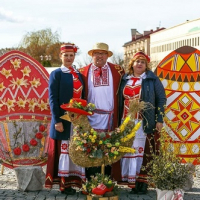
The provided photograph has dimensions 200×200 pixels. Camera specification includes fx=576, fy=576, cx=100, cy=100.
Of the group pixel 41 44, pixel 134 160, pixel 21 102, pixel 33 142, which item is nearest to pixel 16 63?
pixel 21 102

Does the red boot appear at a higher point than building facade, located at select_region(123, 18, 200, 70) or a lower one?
lower

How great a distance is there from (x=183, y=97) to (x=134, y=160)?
4.21 ft


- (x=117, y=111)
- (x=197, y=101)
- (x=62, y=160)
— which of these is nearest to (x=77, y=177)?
(x=62, y=160)

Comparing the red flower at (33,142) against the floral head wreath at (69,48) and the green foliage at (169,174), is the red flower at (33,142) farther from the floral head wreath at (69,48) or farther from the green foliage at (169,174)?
the green foliage at (169,174)

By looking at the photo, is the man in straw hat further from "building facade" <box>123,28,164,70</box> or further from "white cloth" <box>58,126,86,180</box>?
"building facade" <box>123,28,164,70</box>

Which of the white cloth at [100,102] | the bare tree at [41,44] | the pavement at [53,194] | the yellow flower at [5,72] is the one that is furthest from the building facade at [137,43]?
the white cloth at [100,102]

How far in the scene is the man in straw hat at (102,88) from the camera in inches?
278

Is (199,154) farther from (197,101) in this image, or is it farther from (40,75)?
(40,75)

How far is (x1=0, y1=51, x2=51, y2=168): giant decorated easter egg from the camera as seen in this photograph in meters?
8.02

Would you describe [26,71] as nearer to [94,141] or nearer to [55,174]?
[55,174]

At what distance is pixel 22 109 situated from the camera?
26.6 ft

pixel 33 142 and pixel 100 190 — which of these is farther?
pixel 33 142

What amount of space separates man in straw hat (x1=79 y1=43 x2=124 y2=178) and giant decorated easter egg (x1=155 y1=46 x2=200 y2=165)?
911 millimetres

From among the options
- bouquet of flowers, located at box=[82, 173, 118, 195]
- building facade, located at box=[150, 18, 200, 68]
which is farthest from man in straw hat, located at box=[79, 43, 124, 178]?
building facade, located at box=[150, 18, 200, 68]
